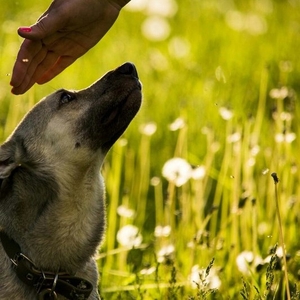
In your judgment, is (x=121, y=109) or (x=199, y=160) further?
(x=199, y=160)

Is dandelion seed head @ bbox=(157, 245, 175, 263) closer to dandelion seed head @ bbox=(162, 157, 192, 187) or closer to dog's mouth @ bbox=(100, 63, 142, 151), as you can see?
dandelion seed head @ bbox=(162, 157, 192, 187)

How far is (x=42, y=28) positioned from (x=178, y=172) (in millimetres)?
1110

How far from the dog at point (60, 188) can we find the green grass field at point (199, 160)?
30cm

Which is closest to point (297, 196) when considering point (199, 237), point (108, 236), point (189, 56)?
point (199, 237)

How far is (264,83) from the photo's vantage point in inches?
234

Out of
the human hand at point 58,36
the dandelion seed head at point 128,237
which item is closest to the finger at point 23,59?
the human hand at point 58,36

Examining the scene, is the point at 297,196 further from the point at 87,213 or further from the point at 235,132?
the point at 87,213

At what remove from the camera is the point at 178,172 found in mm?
4953

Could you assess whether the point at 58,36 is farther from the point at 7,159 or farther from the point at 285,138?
the point at 285,138

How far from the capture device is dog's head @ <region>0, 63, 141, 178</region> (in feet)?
14.5

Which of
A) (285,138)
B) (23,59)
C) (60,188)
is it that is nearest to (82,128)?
(60,188)

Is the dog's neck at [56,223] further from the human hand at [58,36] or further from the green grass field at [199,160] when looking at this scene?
the human hand at [58,36]

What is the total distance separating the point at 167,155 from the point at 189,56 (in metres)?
2.23

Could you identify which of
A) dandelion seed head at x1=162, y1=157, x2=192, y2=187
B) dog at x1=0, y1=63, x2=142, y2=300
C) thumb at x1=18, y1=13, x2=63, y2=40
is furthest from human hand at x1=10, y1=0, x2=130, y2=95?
dandelion seed head at x1=162, y1=157, x2=192, y2=187
